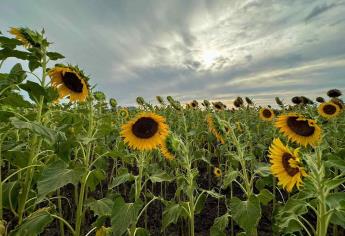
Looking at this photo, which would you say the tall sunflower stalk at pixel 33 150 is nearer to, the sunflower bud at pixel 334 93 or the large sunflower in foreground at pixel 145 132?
the large sunflower in foreground at pixel 145 132

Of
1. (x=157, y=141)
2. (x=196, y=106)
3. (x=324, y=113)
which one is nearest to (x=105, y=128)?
(x=157, y=141)

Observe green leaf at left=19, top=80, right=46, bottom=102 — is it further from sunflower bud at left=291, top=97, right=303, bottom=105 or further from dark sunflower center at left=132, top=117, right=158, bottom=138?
sunflower bud at left=291, top=97, right=303, bottom=105

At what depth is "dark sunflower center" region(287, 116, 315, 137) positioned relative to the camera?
11.3 feet

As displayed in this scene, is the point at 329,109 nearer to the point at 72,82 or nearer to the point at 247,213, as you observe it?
the point at 247,213

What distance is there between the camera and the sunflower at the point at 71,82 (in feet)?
10.5

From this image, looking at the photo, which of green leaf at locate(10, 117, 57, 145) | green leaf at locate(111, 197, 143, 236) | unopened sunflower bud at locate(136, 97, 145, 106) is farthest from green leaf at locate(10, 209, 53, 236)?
unopened sunflower bud at locate(136, 97, 145, 106)

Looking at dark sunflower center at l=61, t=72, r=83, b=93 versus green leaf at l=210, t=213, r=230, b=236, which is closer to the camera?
green leaf at l=210, t=213, r=230, b=236

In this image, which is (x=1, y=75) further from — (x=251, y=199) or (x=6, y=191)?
(x=251, y=199)

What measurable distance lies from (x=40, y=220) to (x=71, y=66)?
1393mm

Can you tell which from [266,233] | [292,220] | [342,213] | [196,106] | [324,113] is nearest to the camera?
[342,213]

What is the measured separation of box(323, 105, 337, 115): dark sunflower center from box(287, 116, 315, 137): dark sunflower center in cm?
293

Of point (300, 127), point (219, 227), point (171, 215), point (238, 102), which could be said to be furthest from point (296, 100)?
point (171, 215)

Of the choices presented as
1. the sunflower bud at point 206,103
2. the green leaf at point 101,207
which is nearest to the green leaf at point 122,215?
the green leaf at point 101,207

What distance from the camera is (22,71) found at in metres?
2.91
